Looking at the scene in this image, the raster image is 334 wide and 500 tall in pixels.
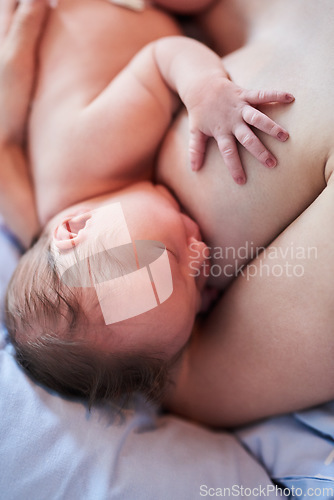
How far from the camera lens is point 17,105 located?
944 millimetres

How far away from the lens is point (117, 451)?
752 millimetres

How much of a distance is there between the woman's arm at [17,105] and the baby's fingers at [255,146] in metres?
0.50

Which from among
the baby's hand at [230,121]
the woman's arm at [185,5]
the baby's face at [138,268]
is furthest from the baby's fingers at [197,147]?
the woman's arm at [185,5]

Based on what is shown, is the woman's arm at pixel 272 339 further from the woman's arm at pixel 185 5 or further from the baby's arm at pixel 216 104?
the woman's arm at pixel 185 5

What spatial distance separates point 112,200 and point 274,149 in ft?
1.00

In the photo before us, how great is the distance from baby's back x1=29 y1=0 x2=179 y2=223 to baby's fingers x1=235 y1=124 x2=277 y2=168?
0.80 ft

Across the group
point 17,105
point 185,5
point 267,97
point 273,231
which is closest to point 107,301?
point 273,231

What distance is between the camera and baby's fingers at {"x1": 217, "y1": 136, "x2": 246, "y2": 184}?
0.73m

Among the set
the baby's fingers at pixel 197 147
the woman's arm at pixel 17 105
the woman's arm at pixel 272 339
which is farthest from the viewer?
the woman's arm at pixel 17 105

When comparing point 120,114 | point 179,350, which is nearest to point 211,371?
point 179,350

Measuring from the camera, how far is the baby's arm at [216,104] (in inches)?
27.8

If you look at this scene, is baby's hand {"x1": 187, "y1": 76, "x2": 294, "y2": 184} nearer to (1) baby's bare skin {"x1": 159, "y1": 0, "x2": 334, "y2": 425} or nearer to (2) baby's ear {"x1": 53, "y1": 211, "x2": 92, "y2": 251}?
(1) baby's bare skin {"x1": 159, "y1": 0, "x2": 334, "y2": 425}

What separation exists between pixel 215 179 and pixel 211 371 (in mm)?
373

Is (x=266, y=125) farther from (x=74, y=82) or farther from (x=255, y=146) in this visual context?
(x=74, y=82)
